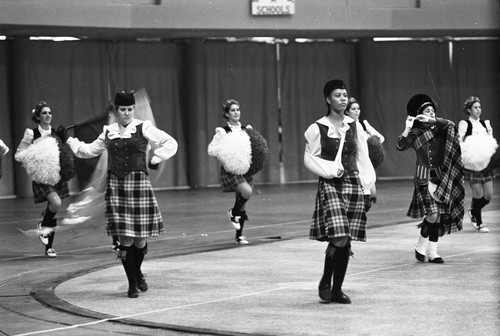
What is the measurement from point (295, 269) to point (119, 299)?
227cm

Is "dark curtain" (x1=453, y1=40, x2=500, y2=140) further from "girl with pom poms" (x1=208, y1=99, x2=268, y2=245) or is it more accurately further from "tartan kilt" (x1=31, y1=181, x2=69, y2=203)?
"tartan kilt" (x1=31, y1=181, x2=69, y2=203)

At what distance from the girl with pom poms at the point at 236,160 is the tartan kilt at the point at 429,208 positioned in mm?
3034

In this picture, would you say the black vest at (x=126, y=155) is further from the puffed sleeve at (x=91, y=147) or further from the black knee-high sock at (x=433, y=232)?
the black knee-high sock at (x=433, y=232)

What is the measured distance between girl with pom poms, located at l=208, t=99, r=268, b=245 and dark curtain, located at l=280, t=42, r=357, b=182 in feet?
38.7

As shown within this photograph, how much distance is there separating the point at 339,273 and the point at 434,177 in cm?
278

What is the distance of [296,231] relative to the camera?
14.7m

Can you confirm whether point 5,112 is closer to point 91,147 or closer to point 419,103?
point 91,147

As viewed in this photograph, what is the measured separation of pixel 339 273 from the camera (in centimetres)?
848

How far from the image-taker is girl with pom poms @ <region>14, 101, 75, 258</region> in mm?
12609

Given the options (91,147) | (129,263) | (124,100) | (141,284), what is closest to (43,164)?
(91,147)

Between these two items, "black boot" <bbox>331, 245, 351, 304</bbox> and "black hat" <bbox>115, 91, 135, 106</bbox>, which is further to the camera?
"black hat" <bbox>115, 91, 135, 106</bbox>

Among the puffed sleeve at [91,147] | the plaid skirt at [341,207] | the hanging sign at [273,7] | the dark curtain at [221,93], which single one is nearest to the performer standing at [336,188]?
the plaid skirt at [341,207]

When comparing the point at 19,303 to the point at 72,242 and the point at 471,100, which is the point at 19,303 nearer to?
the point at 72,242

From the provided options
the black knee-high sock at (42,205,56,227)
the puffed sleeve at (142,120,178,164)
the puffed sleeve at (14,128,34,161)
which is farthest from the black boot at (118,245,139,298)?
the puffed sleeve at (14,128,34,161)
